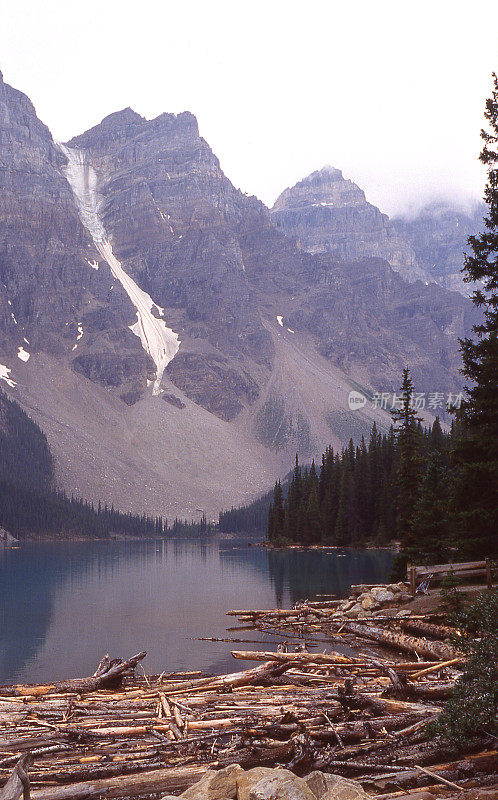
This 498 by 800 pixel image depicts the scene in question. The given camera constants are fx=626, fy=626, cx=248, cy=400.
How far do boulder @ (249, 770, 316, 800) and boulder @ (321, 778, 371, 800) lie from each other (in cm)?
22

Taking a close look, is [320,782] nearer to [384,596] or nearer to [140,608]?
[384,596]

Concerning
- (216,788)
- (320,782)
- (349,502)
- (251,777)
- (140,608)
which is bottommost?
(140,608)

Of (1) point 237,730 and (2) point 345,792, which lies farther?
(1) point 237,730

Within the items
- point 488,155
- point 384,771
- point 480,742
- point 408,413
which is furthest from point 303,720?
point 408,413

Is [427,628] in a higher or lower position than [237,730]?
lower

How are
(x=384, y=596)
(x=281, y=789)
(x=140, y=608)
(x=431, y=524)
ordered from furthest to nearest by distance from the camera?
(x=140, y=608)
(x=431, y=524)
(x=384, y=596)
(x=281, y=789)

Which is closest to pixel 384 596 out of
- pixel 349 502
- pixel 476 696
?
pixel 476 696

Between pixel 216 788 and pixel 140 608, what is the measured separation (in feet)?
139

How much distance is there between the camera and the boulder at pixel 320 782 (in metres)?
7.97

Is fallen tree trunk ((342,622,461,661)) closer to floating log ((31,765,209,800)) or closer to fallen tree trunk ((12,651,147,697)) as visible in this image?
floating log ((31,765,209,800))

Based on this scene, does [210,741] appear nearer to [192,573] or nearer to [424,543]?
[424,543]

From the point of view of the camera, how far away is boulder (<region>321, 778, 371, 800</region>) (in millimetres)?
7637

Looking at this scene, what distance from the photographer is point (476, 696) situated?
32.0 feet

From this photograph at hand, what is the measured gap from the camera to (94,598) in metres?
56.1
